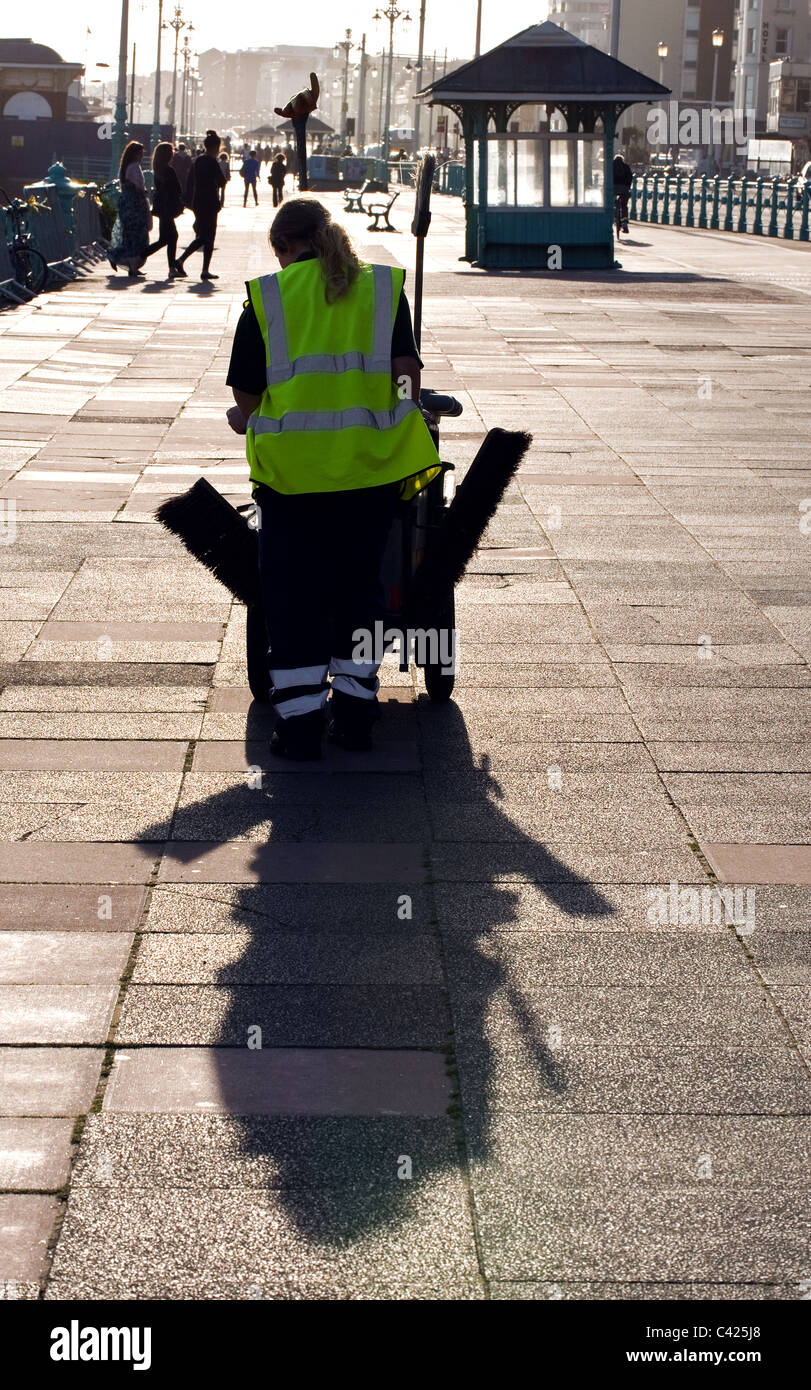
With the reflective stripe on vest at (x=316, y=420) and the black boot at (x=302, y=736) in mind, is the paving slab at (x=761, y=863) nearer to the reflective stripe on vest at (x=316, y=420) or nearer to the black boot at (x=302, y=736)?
the black boot at (x=302, y=736)

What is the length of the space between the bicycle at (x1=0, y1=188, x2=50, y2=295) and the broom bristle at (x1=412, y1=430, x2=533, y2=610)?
1663 cm

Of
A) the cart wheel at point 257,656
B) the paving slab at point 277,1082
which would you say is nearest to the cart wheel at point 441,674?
the cart wheel at point 257,656

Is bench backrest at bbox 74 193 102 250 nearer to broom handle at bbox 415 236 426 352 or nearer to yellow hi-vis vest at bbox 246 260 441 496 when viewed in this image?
broom handle at bbox 415 236 426 352

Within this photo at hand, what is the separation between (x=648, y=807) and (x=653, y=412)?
866 cm

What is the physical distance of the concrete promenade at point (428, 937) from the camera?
3057 mm

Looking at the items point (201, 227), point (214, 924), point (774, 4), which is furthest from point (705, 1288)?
point (774, 4)

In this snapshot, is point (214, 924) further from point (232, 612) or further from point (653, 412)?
point (653, 412)

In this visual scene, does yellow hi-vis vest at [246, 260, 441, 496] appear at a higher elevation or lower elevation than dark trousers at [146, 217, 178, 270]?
lower

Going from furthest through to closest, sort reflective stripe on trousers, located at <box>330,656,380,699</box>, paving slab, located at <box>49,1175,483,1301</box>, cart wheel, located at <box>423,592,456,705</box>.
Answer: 1. cart wheel, located at <box>423,592,456,705</box>
2. reflective stripe on trousers, located at <box>330,656,380,699</box>
3. paving slab, located at <box>49,1175,483,1301</box>

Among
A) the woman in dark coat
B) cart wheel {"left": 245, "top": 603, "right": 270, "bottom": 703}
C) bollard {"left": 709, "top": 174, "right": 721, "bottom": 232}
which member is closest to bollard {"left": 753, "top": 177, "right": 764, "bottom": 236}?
bollard {"left": 709, "top": 174, "right": 721, "bottom": 232}

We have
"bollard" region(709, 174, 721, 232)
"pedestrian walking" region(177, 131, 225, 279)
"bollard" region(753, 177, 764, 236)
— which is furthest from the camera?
"bollard" region(709, 174, 721, 232)

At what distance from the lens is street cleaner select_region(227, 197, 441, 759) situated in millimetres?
Result: 5410

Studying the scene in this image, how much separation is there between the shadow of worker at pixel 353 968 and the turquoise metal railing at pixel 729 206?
112ft

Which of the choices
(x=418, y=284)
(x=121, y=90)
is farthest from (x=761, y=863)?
(x=121, y=90)
